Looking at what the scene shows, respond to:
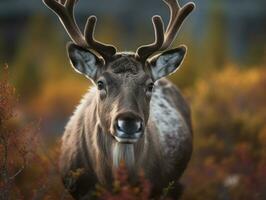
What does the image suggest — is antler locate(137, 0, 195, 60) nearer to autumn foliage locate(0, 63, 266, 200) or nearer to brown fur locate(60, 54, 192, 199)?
brown fur locate(60, 54, 192, 199)

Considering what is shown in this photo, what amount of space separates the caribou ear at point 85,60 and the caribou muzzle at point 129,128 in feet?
3.58

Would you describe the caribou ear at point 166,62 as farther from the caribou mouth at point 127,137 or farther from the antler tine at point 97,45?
the caribou mouth at point 127,137

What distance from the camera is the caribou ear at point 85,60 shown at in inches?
417

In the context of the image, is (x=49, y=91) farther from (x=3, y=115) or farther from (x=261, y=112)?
(x=3, y=115)

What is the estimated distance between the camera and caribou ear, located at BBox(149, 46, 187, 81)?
10805mm

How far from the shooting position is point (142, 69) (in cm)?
1047

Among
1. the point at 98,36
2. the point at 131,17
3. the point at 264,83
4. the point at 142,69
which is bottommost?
the point at 131,17

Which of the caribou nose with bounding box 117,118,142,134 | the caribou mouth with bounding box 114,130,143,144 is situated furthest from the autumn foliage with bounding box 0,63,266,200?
the caribou nose with bounding box 117,118,142,134

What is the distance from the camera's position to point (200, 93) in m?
19.5

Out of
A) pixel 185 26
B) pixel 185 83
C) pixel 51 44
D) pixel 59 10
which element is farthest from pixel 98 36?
pixel 59 10

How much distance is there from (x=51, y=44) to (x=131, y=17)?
17205mm

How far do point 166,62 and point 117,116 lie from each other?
135 centimetres

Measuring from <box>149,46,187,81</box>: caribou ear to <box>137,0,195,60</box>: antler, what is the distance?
0.09 m

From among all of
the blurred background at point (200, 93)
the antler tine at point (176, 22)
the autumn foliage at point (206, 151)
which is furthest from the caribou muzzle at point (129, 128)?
the antler tine at point (176, 22)
